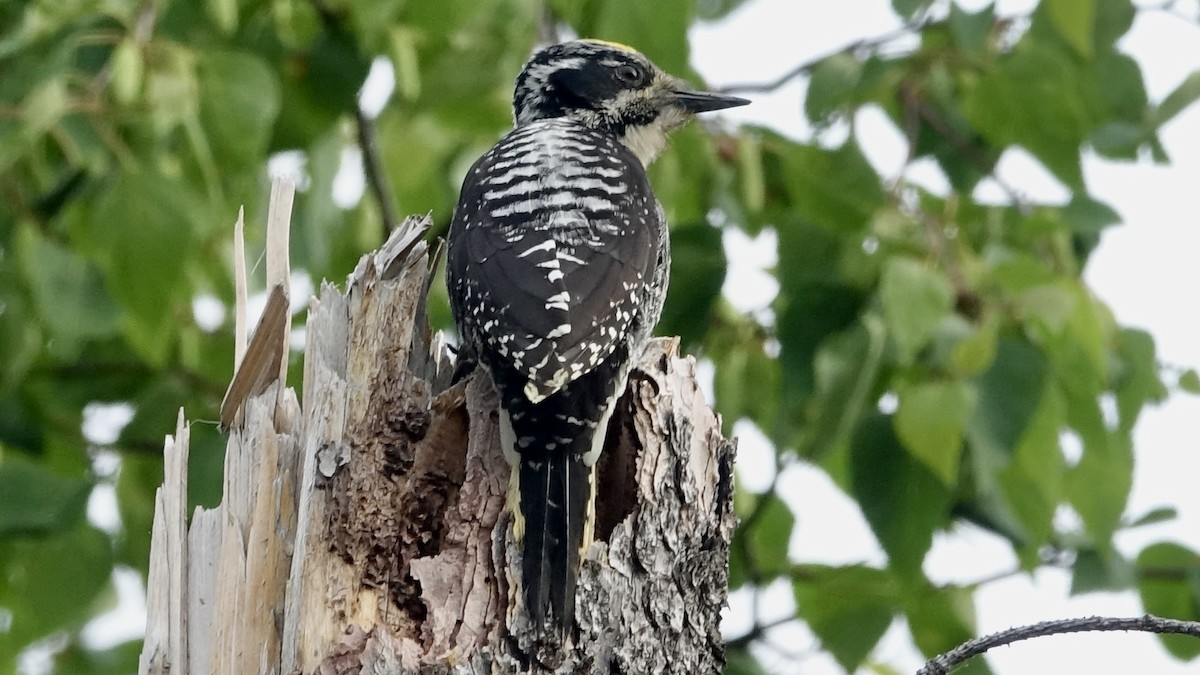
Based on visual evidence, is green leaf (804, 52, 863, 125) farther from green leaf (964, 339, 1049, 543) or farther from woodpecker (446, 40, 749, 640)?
green leaf (964, 339, 1049, 543)

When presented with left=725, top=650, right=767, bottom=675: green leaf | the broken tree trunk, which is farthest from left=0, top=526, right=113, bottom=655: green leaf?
left=725, top=650, right=767, bottom=675: green leaf

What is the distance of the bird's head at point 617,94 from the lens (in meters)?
5.07

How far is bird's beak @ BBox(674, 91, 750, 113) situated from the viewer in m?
5.08

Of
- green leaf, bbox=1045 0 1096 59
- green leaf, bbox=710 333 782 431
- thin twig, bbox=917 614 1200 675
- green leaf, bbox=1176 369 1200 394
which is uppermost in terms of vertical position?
green leaf, bbox=1045 0 1096 59

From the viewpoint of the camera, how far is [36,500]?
448cm

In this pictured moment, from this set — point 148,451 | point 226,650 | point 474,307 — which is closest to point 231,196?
point 148,451

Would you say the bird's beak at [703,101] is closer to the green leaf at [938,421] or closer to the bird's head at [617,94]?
the bird's head at [617,94]

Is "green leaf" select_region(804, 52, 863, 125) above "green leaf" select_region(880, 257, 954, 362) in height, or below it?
above

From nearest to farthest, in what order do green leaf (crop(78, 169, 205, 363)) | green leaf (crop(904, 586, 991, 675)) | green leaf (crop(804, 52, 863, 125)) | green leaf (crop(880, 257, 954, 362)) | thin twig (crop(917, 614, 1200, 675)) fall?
1. thin twig (crop(917, 614, 1200, 675))
2. green leaf (crop(78, 169, 205, 363))
3. green leaf (crop(880, 257, 954, 362))
4. green leaf (crop(804, 52, 863, 125))
5. green leaf (crop(904, 586, 991, 675))

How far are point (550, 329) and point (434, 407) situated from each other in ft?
1.10

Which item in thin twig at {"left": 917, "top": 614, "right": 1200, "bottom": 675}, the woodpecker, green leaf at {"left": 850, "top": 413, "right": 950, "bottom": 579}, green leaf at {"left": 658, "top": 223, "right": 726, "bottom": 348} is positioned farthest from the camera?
green leaf at {"left": 658, "top": 223, "right": 726, "bottom": 348}

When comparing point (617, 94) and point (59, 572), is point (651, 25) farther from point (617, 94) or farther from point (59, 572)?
point (59, 572)

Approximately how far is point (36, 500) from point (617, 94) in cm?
222

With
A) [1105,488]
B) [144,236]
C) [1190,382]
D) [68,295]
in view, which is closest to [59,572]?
[68,295]
